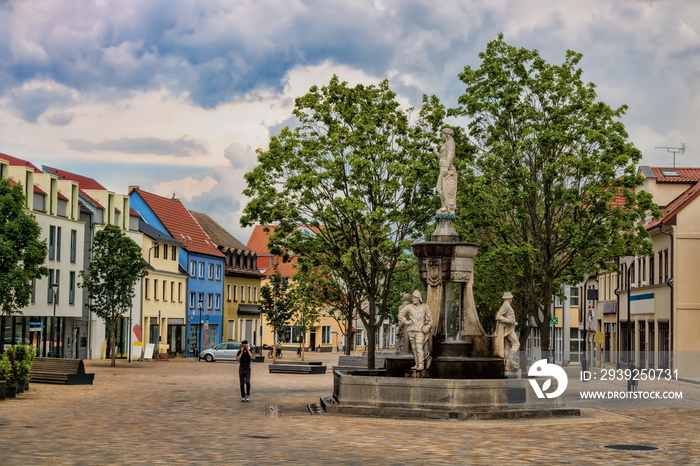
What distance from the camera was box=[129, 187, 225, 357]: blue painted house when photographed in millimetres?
85688

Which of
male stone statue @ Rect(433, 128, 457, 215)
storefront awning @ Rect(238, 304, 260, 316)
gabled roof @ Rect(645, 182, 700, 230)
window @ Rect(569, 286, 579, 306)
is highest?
gabled roof @ Rect(645, 182, 700, 230)

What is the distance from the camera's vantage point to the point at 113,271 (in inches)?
2243

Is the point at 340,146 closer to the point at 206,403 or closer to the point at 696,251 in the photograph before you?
the point at 206,403

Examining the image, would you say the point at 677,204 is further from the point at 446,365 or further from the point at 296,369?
the point at 446,365

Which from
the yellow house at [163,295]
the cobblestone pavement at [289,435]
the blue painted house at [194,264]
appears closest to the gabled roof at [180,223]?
the blue painted house at [194,264]

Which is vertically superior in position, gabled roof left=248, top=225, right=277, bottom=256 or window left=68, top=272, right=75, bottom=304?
gabled roof left=248, top=225, right=277, bottom=256

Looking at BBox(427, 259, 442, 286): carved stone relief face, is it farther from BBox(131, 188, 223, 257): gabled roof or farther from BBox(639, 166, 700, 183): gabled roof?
BBox(131, 188, 223, 257): gabled roof

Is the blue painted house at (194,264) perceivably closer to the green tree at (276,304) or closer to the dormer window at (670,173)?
the green tree at (276,304)

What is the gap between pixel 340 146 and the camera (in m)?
39.7

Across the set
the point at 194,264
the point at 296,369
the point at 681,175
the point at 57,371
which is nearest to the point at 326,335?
the point at 194,264

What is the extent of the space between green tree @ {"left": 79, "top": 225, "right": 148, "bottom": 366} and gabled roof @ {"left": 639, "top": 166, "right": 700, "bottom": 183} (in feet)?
94.9

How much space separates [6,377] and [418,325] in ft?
37.0

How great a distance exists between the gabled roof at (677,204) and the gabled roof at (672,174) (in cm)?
106

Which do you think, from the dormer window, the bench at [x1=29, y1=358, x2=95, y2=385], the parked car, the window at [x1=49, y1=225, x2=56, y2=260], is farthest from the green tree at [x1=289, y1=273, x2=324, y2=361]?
the bench at [x1=29, y1=358, x2=95, y2=385]
